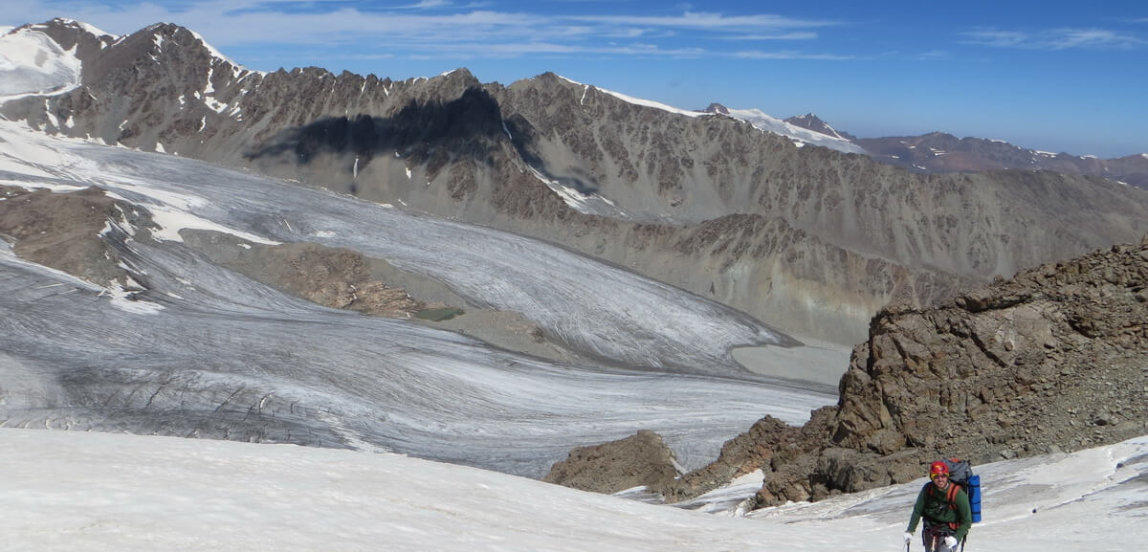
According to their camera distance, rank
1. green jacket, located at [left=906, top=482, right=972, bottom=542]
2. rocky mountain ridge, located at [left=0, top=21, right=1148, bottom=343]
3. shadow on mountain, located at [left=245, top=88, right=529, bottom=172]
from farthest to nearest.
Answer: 1. shadow on mountain, located at [left=245, top=88, right=529, bottom=172]
2. rocky mountain ridge, located at [left=0, top=21, right=1148, bottom=343]
3. green jacket, located at [left=906, top=482, right=972, bottom=542]

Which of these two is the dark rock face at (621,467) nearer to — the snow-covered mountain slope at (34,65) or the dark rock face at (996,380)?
the dark rock face at (996,380)

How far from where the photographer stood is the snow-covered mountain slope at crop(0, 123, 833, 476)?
37312mm

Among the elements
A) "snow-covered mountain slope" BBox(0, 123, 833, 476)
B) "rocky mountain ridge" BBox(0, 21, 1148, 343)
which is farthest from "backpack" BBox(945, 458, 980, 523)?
"rocky mountain ridge" BBox(0, 21, 1148, 343)

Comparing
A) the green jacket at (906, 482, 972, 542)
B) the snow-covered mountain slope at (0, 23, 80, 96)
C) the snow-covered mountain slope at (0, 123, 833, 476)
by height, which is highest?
the snow-covered mountain slope at (0, 23, 80, 96)

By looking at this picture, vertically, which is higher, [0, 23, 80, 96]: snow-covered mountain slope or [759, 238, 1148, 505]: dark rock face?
[0, 23, 80, 96]: snow-covered mountain slope

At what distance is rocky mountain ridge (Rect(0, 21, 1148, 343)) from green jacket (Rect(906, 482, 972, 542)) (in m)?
86.1

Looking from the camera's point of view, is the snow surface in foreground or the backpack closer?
the snow surface in foreground

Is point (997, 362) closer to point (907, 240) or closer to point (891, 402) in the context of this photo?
point (891, 402)

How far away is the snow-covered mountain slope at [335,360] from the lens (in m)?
37.3

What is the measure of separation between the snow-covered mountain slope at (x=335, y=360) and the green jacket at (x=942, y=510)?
2576 centimetres

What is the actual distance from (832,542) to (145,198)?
72186 millimetres

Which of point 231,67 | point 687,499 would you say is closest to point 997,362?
point 687,499

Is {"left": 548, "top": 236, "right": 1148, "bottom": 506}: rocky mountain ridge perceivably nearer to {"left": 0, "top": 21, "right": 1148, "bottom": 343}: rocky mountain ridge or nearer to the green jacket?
the green jacket

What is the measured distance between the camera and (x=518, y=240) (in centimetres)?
9156
